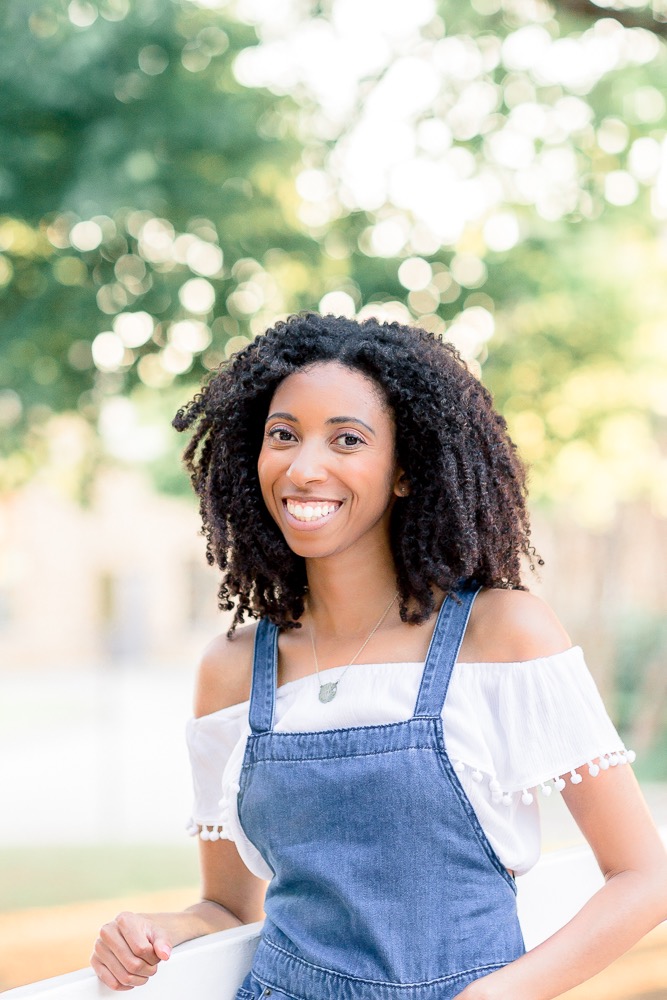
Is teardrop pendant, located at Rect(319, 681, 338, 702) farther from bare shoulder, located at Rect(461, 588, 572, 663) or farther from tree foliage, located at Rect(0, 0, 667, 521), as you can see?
tree foliage, located at Rect(0, 0, 667, 521)

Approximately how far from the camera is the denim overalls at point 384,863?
4.69 feet

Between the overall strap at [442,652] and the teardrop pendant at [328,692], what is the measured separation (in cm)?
13

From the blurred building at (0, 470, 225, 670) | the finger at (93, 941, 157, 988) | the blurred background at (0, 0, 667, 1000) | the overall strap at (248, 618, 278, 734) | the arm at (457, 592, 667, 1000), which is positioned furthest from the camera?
the blurred building at (0, 470, 225, 670)

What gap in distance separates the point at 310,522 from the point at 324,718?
0.84 ft

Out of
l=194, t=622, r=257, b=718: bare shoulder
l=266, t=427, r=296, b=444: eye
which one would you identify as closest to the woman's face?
l=266, t=427, r=296, b=444: eye

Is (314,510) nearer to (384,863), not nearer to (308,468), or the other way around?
(308,468)

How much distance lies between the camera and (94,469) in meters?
5.71

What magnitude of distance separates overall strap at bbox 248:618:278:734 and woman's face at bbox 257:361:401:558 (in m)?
0.17

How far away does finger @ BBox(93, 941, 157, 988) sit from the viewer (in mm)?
1474

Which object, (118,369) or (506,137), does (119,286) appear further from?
(506,137)

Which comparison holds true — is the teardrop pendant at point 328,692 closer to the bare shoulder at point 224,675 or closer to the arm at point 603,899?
the bare shoulder at point 224,675

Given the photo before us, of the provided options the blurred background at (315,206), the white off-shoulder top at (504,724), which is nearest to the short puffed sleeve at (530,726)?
the white off-shoulder top at (504,724)

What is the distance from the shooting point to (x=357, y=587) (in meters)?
1.62

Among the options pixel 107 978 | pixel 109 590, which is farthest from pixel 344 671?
pixel 109 590
